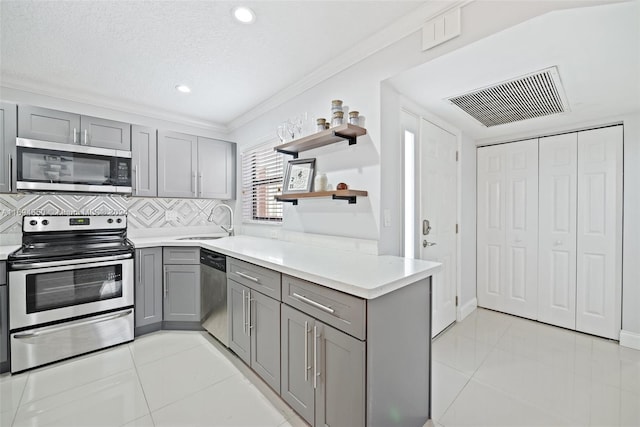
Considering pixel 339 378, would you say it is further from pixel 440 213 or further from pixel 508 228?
pixel 508 228

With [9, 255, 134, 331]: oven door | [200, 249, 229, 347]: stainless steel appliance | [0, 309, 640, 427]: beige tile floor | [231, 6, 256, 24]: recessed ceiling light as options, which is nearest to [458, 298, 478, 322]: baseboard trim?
[0, 309, 640, 427]: beige tile floor

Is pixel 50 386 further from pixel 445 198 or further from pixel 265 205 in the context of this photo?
pixel 445 198

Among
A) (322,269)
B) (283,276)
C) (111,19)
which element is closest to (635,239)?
(322,269)

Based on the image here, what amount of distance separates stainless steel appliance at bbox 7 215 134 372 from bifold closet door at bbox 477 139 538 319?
396cm

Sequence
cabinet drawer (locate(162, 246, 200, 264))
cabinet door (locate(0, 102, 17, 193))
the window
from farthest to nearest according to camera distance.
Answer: the window, cabinet drawer (locate(162, 246, 200, 264)), cabinet door (locate(0, 102, 17, 193))

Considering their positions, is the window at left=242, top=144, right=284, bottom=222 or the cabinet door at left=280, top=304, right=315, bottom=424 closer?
the cabinet door at left=280, top=304, right=315, bottom=424

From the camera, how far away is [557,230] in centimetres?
292

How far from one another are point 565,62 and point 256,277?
2.43 m

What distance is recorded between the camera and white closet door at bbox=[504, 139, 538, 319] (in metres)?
3.07

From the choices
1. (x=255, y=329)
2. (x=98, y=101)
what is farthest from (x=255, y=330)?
(x=98, y=101)

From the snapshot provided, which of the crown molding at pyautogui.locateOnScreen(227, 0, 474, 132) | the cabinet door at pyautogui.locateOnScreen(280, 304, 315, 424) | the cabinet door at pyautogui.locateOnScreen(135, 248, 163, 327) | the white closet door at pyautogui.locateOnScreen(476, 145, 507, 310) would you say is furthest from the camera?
the white closet door at pyautogui.locateOnScreen(476, 145, 507, 310)

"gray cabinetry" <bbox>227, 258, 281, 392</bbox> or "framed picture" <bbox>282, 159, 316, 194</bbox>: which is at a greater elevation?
"framed picture" <bbox>282, 159, 316, 194</bbox>

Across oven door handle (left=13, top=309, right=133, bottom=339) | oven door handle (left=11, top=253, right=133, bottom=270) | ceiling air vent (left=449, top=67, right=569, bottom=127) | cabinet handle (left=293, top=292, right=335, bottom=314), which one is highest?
ceiling air vent (left=449, top=67, right=569, bottom=127)

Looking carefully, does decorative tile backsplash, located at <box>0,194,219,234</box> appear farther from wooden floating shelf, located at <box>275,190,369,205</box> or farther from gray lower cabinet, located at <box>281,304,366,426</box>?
gray lower cabinet, located at <box>281,304,366,426</box>
